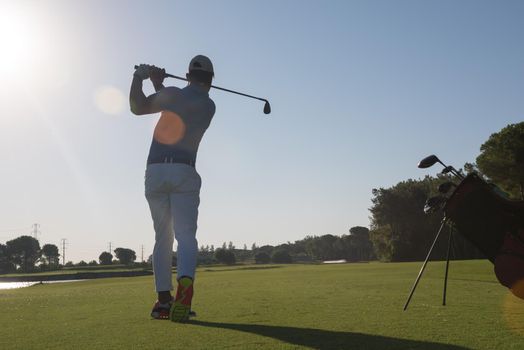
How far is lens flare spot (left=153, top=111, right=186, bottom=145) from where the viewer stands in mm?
5938

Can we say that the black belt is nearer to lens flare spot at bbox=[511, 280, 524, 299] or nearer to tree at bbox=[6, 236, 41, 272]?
lens flare spot at bbox=[511, 280, 524, 299]

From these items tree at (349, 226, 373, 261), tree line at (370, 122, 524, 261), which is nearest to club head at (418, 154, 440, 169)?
tree line at (370, 122, 524, 261)

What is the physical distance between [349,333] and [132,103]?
375cm

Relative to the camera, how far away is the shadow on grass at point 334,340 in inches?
138

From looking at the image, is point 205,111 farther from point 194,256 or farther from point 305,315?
point 305,315

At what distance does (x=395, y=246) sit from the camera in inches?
3541

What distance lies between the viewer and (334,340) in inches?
149

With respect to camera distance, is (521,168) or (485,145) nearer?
(521,168)

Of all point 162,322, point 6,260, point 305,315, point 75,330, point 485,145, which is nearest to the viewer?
point 75,330

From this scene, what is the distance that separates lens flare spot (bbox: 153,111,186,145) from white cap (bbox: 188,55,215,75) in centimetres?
70

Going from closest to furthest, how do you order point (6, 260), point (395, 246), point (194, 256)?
1. point (194, 256)
2. point (395, 246)
3. point (6, 260)

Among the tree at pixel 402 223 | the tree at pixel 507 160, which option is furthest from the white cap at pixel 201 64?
the tree at pixel 402 223

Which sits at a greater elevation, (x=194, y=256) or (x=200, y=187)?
(x=200, y=187)

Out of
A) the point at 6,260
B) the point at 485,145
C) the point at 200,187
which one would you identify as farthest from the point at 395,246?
the point at 6,260
